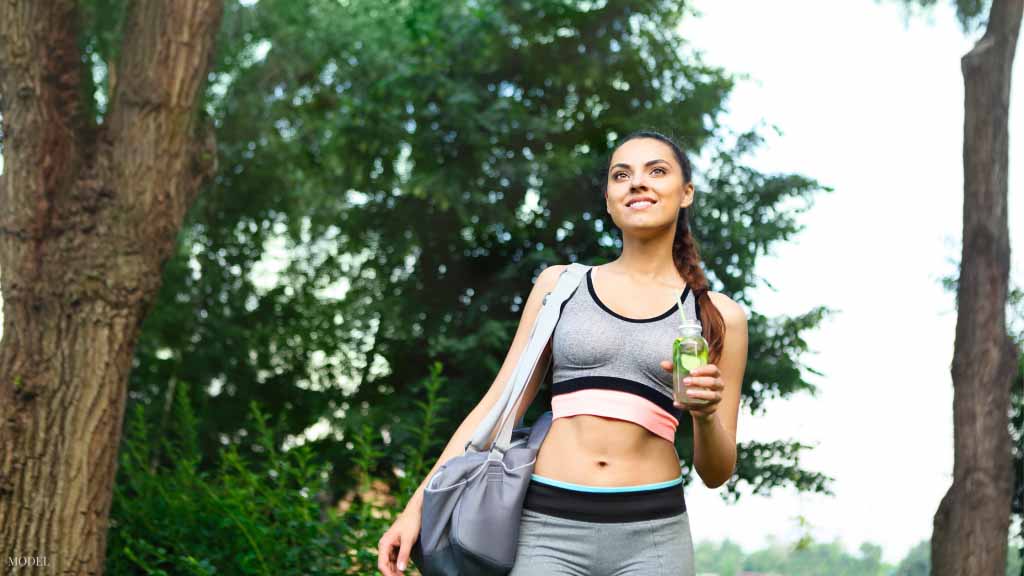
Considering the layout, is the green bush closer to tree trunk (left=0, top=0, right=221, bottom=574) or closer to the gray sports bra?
tree trunk (left=0, top=0, right=221, bottom=574)

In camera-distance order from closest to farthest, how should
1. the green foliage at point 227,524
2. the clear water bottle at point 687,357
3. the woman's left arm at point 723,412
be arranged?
the clear water bottle at point 687,357, the woman's left arm at point 723,412, the green foliage at point 227,524

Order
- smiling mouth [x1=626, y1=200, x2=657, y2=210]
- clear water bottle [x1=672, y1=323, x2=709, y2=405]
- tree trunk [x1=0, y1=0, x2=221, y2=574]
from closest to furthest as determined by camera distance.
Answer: clear water bottle [x1=672, y1=323, x2=709, y2=405]
smiling mouth [x1=626, y1=200, x2=657, y2=210]
tree trunk [x1=0, y1=0, x2=221, y2=574]

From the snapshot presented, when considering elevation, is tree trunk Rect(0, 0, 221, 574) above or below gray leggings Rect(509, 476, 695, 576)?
above

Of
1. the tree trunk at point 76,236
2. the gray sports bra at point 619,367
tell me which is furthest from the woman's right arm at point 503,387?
the tree trunk at point 76,236

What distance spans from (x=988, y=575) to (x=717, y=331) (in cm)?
585

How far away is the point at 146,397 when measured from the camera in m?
13.6

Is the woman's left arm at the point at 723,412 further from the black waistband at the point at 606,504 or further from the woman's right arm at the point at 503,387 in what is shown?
the woman's right arm at the point at 503,387

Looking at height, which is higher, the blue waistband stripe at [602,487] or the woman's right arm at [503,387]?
the woman's right arm at [503,387]

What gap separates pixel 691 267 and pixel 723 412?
1.35 ft

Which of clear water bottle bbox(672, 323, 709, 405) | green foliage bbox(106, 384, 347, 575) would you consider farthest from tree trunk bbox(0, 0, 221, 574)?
clear water bottle bbox(672, 323, 709, 405)

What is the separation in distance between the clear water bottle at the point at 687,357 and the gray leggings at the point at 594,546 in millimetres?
318

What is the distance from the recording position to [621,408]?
8.57 ft

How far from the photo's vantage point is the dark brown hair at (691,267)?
272 centimetres

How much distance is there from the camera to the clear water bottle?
7.75ft
